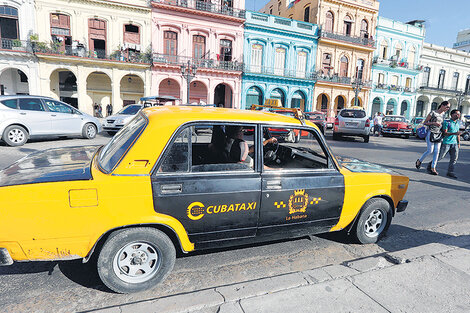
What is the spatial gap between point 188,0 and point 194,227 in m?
26.4

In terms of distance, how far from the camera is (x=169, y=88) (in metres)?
26.5

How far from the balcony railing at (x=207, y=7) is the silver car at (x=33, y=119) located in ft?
58.2

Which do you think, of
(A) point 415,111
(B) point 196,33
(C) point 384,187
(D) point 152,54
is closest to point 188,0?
(B) point 196,33

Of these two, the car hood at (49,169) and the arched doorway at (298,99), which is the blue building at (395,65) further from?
the car hood at (49,169)

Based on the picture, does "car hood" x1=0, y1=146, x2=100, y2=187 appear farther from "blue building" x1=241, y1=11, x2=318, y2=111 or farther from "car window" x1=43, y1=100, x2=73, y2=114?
"blue building" x1=241, y1=11, x2=318, y2=111

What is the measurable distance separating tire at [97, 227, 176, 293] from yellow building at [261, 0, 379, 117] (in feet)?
99.5

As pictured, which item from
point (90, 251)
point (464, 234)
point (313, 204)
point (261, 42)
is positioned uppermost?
point (261, 42)

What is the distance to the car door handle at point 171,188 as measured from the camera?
2443 millimetres

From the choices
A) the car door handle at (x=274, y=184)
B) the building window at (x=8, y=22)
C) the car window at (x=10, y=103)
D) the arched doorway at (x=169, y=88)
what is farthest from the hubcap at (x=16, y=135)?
the building window at (x=8, y=22)

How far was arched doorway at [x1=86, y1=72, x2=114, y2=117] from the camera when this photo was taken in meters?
24.8

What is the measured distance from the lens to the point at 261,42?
90.3ft

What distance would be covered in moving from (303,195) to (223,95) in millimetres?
27456

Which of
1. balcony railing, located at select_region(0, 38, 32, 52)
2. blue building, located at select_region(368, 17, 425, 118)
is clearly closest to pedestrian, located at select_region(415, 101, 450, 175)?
balcony railing, located at select_region(0, 38, 32, 52)

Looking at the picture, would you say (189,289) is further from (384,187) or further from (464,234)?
(464,234)
